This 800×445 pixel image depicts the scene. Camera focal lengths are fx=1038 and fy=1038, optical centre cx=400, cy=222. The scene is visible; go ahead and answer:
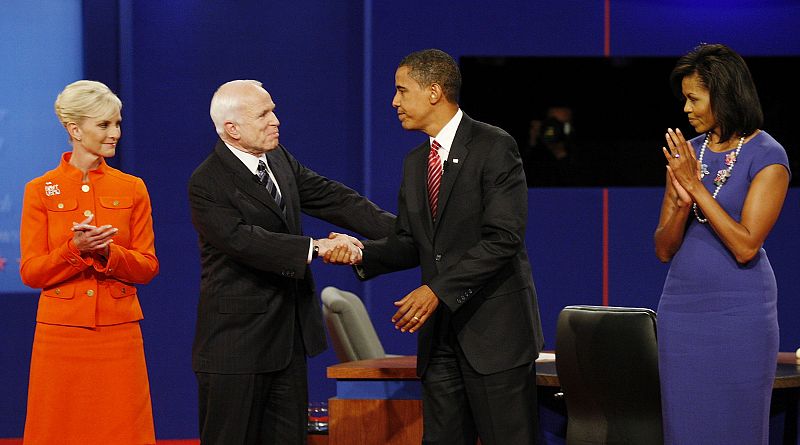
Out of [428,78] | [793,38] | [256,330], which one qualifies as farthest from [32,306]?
[793,38]

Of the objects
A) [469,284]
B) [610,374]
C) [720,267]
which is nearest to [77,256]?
[469,284]

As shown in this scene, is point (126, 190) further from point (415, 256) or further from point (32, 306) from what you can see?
point (32, 306)

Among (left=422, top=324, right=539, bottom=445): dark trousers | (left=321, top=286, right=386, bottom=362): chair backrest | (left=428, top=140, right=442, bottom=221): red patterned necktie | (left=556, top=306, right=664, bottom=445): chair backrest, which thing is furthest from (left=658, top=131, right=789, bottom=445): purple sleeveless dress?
(left=321, top=286, right=386, bottom=362): chair backrest

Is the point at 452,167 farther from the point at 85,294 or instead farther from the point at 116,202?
the point at 85,294

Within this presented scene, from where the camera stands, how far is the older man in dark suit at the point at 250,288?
10.9ft

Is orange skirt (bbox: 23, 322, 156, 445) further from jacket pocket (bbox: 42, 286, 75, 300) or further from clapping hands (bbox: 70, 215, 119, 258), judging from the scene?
clapping hands (bbox: 70, 215, 119, 258)

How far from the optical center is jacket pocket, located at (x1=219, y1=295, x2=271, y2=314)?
3.36m

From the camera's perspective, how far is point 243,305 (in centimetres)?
336

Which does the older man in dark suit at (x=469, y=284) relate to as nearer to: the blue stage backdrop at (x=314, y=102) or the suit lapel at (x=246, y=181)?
the suit lapel at (x=246, y=181)

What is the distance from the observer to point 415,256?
3.43 metres

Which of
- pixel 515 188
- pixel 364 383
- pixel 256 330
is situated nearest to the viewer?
pixel 515 188

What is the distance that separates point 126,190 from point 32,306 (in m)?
2.94

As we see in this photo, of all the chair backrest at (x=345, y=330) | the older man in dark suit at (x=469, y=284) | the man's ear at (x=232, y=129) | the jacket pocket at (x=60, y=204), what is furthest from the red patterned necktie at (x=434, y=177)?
the chair backrest at (x=345, y=330)

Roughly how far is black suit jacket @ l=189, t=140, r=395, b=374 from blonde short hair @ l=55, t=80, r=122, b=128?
45 centimetres
